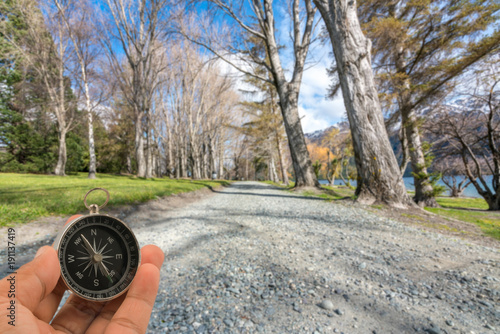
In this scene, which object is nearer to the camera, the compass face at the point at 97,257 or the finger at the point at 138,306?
the finger at the point at 138,306

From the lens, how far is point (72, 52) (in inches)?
602

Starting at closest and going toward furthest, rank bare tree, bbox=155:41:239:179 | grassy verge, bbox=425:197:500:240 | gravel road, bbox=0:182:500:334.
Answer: gravel road, bbox=0:182:500:334
grassy verge, bbox=425:197:500:240
bare tree, bbox=155:41:239:179

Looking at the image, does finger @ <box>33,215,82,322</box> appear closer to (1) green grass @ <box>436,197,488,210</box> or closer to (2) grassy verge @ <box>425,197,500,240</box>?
(2) grassy verge @ <box>425,197,500,240</box>

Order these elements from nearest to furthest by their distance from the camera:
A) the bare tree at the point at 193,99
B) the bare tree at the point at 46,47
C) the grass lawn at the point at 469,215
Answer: the grass lawn at the point at 469,215 < the bare tree at the point at 46,47 < the bare tree at the point at 193,99

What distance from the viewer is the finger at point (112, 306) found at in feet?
3.58

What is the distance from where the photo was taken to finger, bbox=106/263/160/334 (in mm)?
1010

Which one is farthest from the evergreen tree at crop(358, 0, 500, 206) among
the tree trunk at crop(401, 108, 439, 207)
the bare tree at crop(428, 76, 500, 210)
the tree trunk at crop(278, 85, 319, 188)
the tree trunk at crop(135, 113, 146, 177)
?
the tree trunk at crop(135, 113, 146, 177)

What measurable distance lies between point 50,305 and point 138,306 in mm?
421

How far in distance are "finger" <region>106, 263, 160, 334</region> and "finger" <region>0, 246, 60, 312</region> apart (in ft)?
1.13

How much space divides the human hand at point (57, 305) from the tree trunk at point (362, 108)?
6535 millimetres

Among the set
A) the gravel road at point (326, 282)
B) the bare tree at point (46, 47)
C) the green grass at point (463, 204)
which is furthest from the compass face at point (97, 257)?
the bare tree at point (46, 47)

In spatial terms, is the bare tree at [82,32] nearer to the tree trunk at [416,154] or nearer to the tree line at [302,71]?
the tree line at [302,71]

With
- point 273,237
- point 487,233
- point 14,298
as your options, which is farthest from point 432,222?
point 14,298

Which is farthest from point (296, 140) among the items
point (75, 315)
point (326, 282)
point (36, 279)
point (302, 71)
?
point (36, 279)
